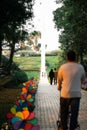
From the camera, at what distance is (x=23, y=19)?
759 inches

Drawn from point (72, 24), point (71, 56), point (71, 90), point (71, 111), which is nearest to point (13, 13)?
point (71, 56)

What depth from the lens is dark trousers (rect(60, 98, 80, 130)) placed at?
28.0ft

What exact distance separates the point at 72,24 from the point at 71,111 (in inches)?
1364

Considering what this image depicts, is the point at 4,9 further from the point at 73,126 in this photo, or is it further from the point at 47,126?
the point at 73,126

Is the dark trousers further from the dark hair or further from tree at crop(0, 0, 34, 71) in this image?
tree at crop(0, 0, 34, 71)

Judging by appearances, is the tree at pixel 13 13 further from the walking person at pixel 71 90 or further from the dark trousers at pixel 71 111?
the dark trousers at pixel 71 111

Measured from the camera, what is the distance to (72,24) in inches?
1684

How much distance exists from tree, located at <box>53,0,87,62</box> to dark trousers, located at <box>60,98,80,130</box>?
2281 centimetres

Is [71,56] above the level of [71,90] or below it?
above

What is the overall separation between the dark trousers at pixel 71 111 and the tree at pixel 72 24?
74.8ft

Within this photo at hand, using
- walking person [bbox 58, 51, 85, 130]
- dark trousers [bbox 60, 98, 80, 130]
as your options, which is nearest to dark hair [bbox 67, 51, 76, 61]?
walking person [bbox 58, 51, 85, 130]

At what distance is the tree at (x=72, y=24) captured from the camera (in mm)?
38234

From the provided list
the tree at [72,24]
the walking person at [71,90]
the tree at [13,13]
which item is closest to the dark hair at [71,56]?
→ the walking person at [71,90]

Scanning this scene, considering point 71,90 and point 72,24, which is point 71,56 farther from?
point 72,24
